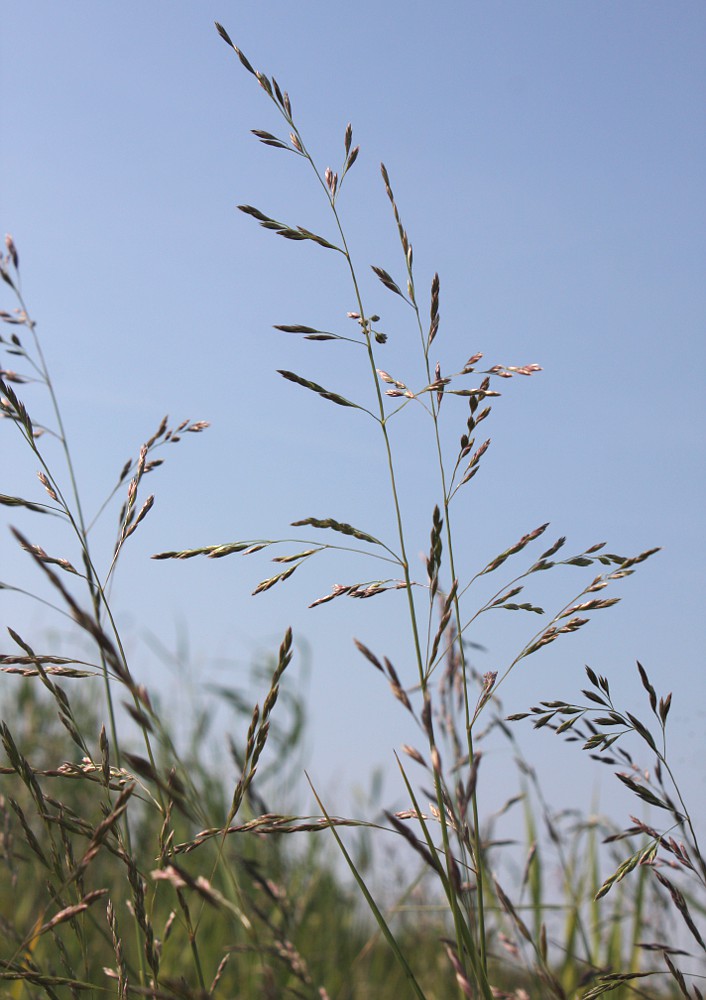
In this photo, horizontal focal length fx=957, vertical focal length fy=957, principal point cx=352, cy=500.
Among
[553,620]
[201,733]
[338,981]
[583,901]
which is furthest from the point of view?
[201,733]

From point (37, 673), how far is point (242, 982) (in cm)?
197

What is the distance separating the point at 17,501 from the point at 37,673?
1.12ft

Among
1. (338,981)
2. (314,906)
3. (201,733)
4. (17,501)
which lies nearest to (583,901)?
(338,981)

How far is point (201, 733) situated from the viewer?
4562 mm

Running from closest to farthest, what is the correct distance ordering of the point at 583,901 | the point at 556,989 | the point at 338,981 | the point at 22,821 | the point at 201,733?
the point at 556,989, the point at 22,821, the point at 583,901, the point at 338,981, the point at 201,733

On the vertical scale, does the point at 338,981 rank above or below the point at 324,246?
below

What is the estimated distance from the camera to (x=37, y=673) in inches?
56.8

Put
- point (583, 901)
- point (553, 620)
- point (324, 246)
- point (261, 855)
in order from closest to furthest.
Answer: point (553, 620)
point (324, 246)
point (583, 901)
point (261, 855)

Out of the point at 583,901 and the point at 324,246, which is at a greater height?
the point at 324,246

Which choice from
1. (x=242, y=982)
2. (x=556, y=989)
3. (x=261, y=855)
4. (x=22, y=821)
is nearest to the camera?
(x=556, y=989)

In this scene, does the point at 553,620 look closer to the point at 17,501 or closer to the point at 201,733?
the point at 17,501

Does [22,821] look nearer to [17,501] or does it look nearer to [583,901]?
[17,501]

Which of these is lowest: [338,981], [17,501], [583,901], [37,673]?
[338,981]

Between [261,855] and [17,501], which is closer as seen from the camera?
[17,501]
